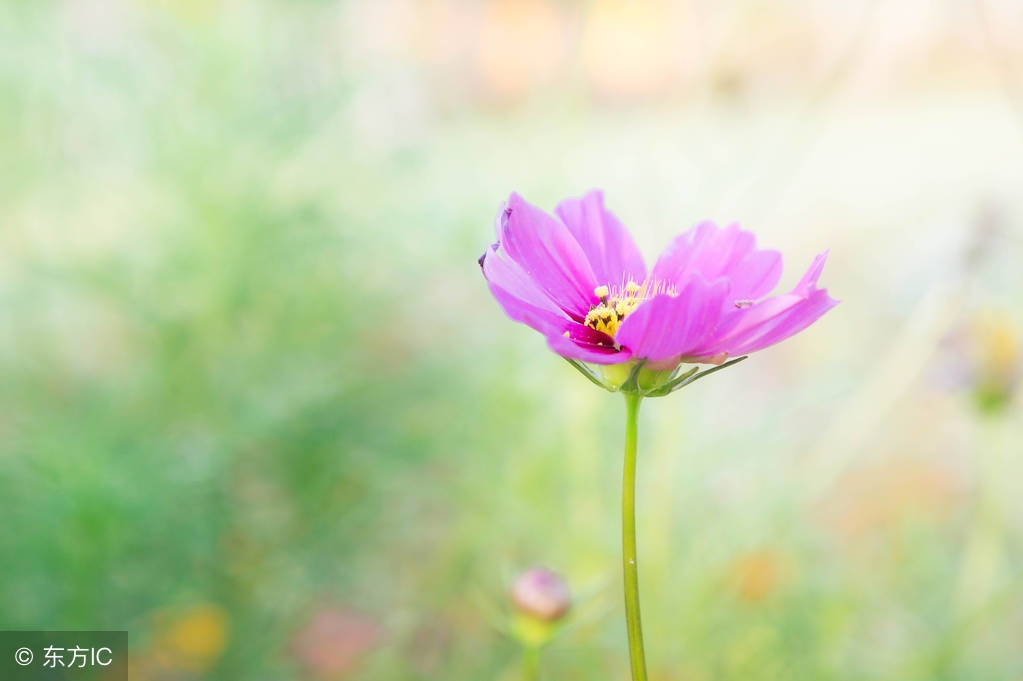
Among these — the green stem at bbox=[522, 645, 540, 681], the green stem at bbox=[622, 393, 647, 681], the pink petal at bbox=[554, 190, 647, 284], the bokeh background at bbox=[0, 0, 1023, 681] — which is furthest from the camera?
the bokeh background at bbox=[0, 0, 1023, 681]

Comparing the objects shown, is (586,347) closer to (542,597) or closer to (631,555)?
(631,555)

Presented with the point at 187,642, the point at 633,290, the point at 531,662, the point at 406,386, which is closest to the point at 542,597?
the point at 531,662

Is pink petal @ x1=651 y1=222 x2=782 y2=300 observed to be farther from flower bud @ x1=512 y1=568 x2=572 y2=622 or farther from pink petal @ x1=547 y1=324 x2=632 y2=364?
flower bud @ x1=512 y1=568 x2=572 y2=622

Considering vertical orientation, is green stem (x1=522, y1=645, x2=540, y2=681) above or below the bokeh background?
below

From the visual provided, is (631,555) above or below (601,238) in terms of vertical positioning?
below

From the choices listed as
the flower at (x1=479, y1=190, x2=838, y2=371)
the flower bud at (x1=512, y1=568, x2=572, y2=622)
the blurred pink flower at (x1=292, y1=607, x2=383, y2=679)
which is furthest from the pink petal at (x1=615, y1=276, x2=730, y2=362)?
the blurred pink flower at (x1=292, y1=607, x2=383, y2=679)

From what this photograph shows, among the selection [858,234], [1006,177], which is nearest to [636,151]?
[858,234]

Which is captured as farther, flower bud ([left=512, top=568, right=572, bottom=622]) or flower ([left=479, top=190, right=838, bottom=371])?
flower bud ([left=512, top=568, right=572, bottom=622])
